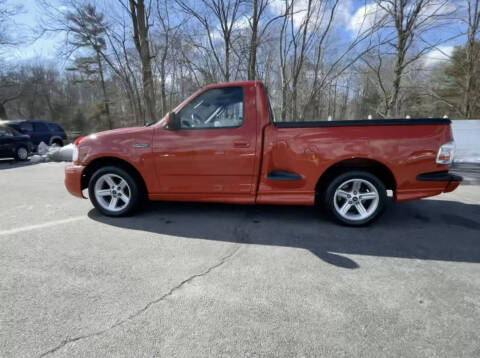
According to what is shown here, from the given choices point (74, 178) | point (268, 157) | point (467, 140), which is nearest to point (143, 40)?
point (74, 178)

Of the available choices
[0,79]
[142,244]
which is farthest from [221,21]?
[0,79]

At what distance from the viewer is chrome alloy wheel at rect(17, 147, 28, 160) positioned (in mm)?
10883

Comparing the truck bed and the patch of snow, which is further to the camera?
the patch of snow

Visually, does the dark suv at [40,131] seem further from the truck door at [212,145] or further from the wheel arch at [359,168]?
the wheel arch at [359,168]

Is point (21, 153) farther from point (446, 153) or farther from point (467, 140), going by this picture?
point (467, 140)

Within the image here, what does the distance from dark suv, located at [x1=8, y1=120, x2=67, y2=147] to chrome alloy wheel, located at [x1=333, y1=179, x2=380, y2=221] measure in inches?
617

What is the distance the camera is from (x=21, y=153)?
11.0 meters

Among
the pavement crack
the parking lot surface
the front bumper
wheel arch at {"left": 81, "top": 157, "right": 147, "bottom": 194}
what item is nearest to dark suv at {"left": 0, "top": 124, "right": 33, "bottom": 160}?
the parking lot surface

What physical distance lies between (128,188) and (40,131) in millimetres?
13599

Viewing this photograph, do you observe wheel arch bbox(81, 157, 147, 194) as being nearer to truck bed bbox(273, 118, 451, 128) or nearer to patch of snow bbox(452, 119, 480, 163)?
truck bed bbox(273, 118, 451, 128)

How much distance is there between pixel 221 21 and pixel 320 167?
12707 mm

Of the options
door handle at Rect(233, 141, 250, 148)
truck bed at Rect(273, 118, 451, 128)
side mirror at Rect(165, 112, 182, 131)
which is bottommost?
door handle at Rect(233, 141, 250, 148)

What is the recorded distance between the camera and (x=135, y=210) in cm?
393

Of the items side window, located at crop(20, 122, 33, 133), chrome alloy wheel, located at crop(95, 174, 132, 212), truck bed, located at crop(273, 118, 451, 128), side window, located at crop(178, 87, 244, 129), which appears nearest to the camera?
truck bed, located at crop(273, 118, 451, 128)
